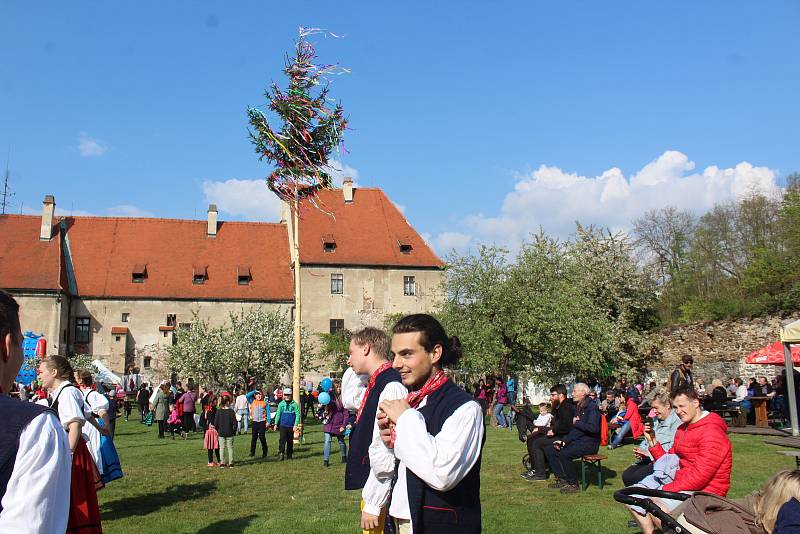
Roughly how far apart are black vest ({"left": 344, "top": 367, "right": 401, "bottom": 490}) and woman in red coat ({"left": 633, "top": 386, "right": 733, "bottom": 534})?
3062 mm

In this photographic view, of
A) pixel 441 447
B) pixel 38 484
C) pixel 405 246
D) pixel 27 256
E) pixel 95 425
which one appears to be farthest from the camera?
pixel 405 246

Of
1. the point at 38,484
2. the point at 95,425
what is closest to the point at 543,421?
the point at 95,425

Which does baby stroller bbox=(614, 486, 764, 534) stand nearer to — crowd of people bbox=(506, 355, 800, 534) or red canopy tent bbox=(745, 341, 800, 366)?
crowd of people bbox=(506, 355, 800, 534)

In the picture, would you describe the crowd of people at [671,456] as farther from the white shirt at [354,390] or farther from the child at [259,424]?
the child at [259,424]

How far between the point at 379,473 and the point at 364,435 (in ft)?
2.18

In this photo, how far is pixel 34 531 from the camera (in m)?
2.27

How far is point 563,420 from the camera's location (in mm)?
12898

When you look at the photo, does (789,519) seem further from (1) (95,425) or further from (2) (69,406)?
(1) (95,425)

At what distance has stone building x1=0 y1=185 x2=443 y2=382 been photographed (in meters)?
48.7

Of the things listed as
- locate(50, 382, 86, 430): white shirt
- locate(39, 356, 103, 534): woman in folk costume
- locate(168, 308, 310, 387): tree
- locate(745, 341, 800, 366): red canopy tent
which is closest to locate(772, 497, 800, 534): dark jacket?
locate(39, 356, 103, 534): woman in folk costume

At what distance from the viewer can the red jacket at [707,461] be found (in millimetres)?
6883

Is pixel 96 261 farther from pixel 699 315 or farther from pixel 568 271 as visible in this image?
pixel 699 315

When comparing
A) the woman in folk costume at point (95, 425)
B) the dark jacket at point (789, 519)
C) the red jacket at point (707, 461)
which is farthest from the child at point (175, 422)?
the dark jacket at point (789, 519)

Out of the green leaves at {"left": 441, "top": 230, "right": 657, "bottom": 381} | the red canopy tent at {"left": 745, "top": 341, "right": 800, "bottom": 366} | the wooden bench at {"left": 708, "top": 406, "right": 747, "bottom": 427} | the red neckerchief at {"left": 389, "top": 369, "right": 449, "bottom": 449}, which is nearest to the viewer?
the red neckerchief at {"left": 389, "top": 369, "right": 449, "bottom": 449}
